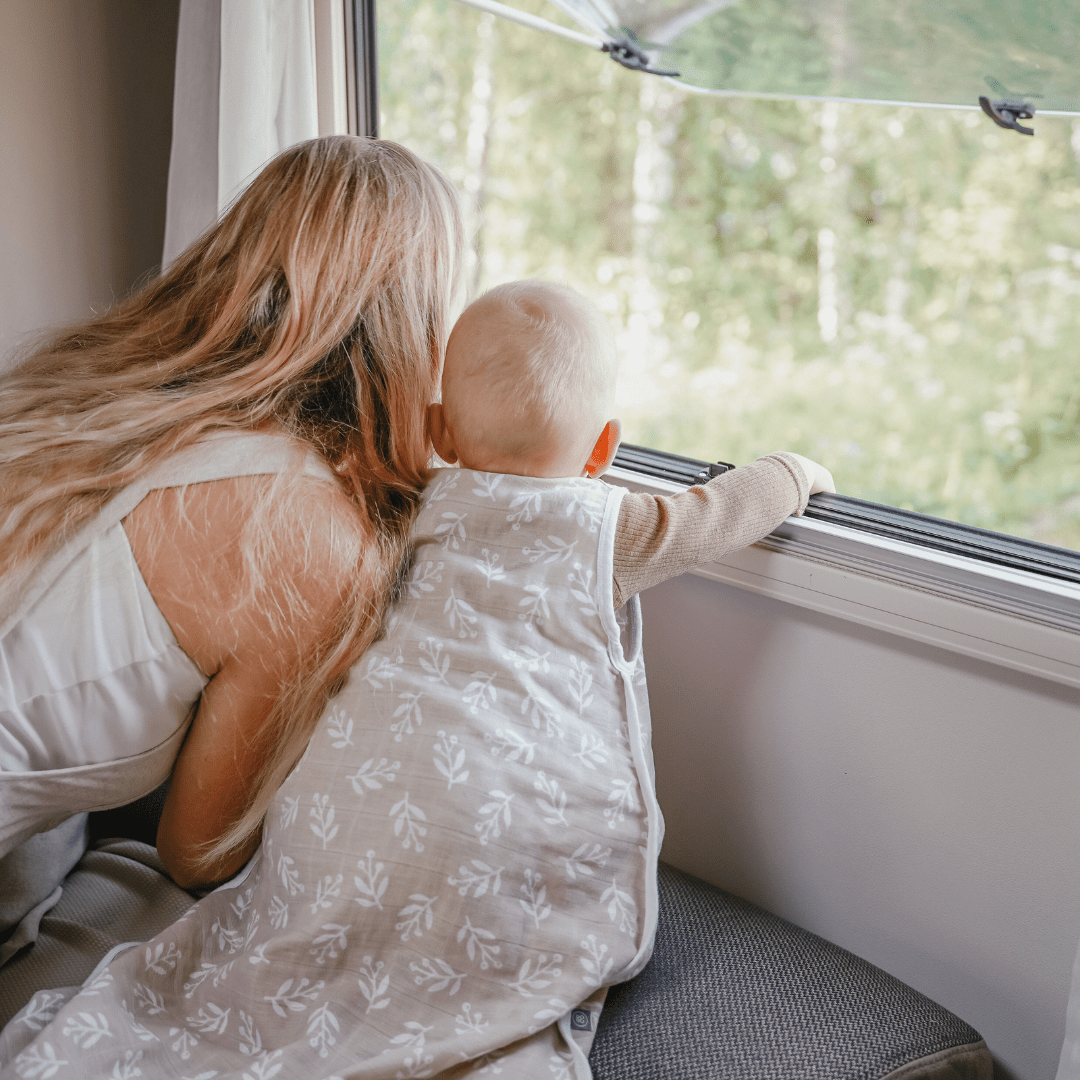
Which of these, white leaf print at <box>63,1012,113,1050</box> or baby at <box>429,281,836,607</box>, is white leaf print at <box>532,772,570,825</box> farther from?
white leaf print at <box>63,1012,113,1050</box>

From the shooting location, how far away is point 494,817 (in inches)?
28.4

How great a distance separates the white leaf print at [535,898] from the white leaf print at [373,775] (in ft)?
0.47

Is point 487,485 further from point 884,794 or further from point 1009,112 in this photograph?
point 1009,112

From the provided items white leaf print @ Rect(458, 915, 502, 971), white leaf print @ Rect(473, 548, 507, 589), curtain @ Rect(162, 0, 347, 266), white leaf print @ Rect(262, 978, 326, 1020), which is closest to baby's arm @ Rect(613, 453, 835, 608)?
white leaf print @ Rect(473, 548, 507, 589)

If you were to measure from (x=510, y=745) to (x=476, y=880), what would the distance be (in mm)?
113

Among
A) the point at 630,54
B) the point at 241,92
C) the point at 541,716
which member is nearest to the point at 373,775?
the point at 541,716

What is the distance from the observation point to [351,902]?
726 millimetres

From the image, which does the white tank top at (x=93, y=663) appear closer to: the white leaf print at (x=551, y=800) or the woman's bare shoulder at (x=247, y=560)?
the woman's bare shoulder at (x=247, y=560)

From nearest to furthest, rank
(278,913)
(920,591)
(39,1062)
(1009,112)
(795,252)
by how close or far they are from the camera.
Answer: (39,1062) < (278,913) < (920,591) < (1009,112) < (795,252)

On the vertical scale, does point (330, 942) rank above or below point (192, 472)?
below

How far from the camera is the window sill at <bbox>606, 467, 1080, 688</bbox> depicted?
81cm

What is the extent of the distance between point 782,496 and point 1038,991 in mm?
559

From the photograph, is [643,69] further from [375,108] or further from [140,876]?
[140,876]

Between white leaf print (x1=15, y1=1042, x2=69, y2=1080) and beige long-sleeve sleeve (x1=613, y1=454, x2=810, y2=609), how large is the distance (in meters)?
0.59
